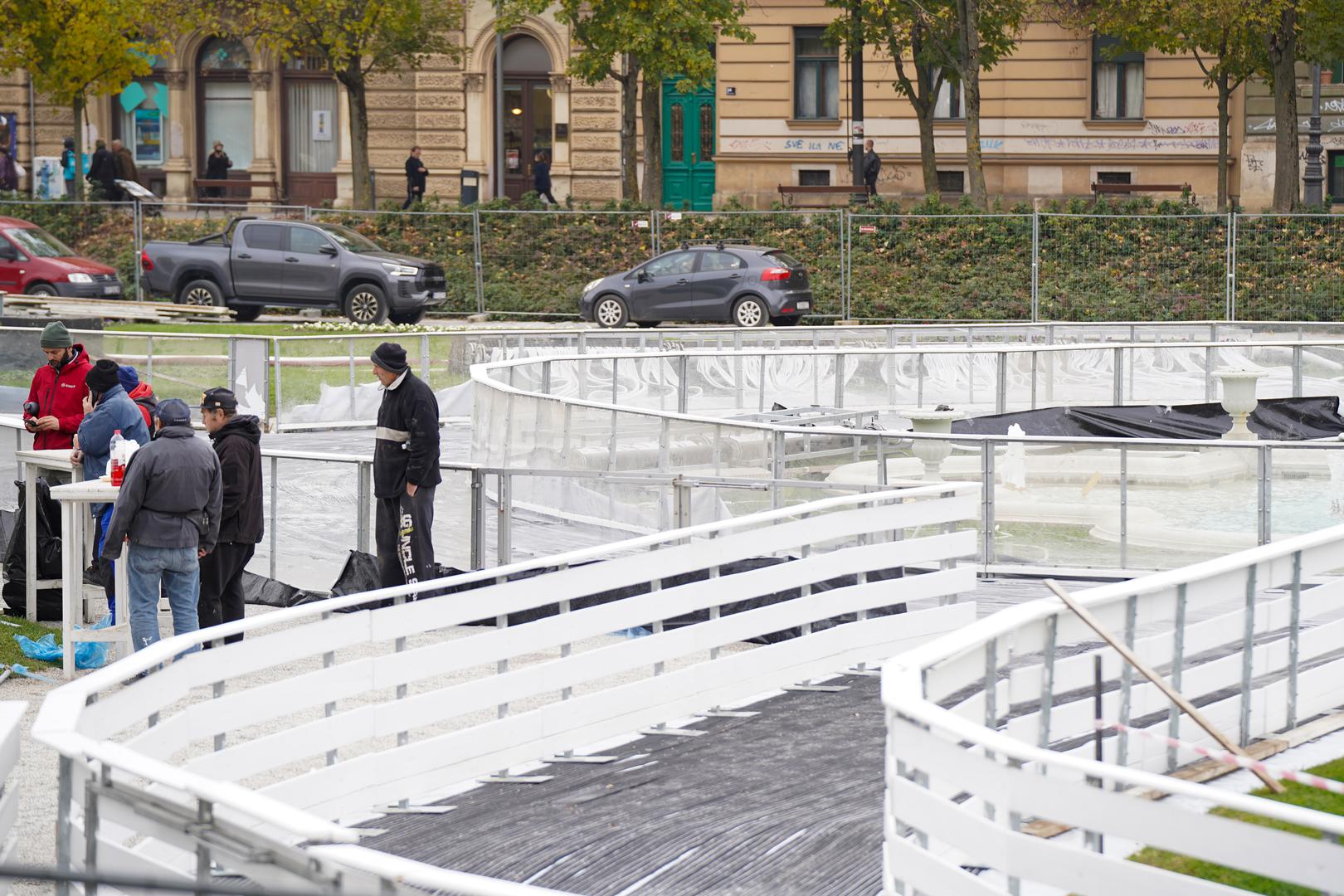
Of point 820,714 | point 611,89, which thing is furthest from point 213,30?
point 820,714

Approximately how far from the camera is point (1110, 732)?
8.32 meters

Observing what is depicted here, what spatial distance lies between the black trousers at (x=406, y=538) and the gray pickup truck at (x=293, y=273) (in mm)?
18673

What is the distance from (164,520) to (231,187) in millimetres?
38047

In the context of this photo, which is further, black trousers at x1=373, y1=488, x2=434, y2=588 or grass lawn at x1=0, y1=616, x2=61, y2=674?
black trousers at x1=373, y1=488, x2=434, y2=588

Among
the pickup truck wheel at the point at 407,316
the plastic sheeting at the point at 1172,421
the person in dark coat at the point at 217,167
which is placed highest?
the person in dark coat at the point at 217,167

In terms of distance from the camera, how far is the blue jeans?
34.0 feet

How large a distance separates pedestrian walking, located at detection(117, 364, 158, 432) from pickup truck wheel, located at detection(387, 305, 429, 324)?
57.6 ft

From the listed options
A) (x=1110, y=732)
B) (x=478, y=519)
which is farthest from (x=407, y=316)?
(x=1110, y=732)

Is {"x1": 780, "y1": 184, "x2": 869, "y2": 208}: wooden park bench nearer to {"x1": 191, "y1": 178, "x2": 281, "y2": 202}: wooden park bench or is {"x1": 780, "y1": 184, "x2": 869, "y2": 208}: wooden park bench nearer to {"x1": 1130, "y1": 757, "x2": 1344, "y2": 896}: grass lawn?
{"x1": 191, "y1": 178, "x2": 281, "y2": 202}: wooden park bench

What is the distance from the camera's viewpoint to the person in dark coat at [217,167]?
4581cm

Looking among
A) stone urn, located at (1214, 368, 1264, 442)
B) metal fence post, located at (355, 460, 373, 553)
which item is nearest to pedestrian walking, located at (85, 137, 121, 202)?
stone urn, located at (1214, 368, 1264, 442)

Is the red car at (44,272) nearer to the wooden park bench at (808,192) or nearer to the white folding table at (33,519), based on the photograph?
the wooden park bench at (808,192)

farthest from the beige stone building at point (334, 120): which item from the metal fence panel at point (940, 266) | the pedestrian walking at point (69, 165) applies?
the metal fence panel at point (940, 266)

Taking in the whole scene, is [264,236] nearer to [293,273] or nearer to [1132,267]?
[293,273]
